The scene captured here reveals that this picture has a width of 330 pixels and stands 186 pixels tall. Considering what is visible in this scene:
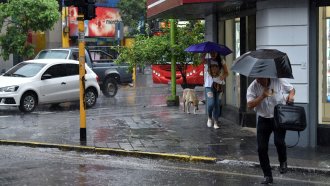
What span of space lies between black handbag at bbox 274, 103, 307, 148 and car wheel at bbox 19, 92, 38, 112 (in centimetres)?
1086

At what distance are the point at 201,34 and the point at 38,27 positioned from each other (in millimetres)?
10882

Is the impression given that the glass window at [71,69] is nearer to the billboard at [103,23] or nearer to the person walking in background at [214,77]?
the person walking in background at [214,77]

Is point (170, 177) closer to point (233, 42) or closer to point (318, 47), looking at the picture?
point (318, 47)

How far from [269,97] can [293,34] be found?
9.97 feet

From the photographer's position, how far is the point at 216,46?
42.5 feet

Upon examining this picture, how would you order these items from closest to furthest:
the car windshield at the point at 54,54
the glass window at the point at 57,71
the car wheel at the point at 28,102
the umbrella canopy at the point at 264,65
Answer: the umbrella canopy at the point at 264,65, the car wheel at the point at 28,102, the glass window at the point at 57,71, the car windshield at the point at 54,54

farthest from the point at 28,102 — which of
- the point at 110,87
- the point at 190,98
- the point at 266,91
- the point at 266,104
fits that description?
the point at 266,91

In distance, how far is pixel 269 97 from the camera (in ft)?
25.8

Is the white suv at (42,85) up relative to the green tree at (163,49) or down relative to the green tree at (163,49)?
down

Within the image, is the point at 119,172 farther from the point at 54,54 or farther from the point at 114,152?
the point at 54,54

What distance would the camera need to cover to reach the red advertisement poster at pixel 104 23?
133 ft

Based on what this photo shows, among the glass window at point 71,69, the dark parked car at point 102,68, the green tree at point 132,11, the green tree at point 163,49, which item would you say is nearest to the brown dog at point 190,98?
the green tree at point 163,49

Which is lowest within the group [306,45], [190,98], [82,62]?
[190,98]

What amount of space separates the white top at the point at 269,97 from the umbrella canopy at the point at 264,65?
260 mm
